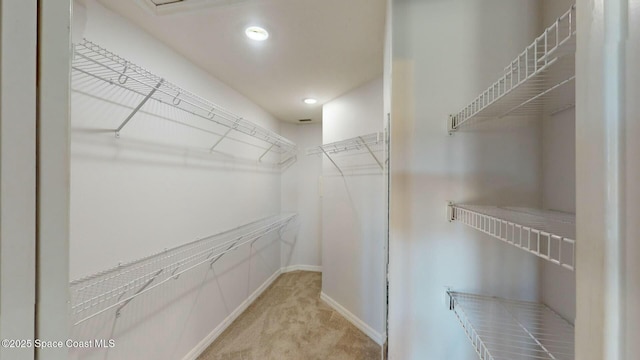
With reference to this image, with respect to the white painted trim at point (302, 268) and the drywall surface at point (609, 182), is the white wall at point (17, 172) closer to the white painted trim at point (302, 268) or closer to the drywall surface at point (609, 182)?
the drywall surface at point (609, 182)

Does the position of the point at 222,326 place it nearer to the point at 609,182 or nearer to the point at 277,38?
the point at 277,38

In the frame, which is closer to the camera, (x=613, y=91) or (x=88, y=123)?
(x=613, y=91)

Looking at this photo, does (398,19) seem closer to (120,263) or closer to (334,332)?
(120,263)

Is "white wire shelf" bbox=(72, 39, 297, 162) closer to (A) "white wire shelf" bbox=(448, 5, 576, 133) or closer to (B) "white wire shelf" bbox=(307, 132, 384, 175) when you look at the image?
(B) "white wire shelf" bbox=(307, 132, 384, 175)

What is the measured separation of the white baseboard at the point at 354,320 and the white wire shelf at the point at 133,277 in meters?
1.27

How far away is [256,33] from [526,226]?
156 cm

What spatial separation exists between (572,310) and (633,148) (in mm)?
881

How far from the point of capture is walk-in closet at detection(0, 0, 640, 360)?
25 centimetres

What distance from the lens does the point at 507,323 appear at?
891 millimetres

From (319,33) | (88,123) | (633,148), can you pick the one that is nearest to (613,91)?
(633,148)

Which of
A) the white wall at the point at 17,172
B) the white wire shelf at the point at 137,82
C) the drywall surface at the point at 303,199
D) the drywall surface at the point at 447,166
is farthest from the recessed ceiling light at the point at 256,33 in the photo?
the drywall surface at the point at 303,199

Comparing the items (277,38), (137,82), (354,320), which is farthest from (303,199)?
(137,82)

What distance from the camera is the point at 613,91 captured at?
213mm

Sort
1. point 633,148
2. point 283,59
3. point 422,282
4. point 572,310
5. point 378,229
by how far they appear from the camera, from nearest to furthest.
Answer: point 633,148, point 572,310, point 422,282, point 283,59, point 378,229
